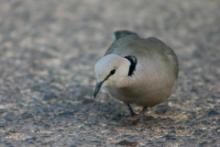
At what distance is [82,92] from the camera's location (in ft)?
19.2

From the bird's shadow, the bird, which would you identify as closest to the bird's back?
the bird

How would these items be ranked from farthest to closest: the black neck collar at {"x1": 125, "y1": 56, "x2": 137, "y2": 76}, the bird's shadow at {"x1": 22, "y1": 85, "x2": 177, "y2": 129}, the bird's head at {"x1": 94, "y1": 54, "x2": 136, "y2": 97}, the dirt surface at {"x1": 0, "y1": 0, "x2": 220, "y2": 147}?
the bird's shadow at {"x1": 22, "y1": 85, "x2": 177, "y2": 129} → the dirt surface at {"x1": 0, "y1": 0, "x2": 220, "y2": 147} → the black neck collar at {"x1": 125, "y1": 56, "x2": 137, "y2": 76} → the bird's head at {"x1": 94, "y1": 54, "x2": 136, "y2": 97}

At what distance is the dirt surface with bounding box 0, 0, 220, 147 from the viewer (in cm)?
475

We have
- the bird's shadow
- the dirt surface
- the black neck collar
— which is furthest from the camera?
the bird's shadow

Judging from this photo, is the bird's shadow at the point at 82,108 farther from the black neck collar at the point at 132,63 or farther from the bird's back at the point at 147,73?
the black neck collar at the point at 132,63

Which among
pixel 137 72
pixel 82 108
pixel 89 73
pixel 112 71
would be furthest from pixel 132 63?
pixel 89 73

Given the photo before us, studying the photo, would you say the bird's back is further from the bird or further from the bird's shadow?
the bird's shadow

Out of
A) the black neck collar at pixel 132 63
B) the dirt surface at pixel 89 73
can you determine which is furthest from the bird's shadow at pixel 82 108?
the black neck collar at pixel 132 63

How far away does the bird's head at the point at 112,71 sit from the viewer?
4363mm

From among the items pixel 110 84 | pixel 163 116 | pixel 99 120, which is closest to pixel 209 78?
pixel 163 116

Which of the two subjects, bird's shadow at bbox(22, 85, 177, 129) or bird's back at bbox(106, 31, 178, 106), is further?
bird's shadow at bbox(22, 85, 177, 129)

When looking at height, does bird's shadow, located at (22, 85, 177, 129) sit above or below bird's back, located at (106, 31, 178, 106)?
below

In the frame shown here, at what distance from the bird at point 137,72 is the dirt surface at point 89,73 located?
0.32 metres

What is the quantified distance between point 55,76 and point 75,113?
1.16 m
